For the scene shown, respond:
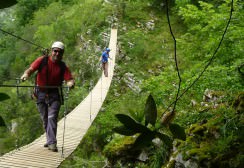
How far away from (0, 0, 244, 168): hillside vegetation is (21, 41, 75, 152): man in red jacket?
468 mm

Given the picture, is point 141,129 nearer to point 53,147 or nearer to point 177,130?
point 177,130

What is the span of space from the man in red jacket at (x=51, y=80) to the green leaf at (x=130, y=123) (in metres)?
2.34

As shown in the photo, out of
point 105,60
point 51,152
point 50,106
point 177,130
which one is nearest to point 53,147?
point 51,152

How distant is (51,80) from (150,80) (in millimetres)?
3144

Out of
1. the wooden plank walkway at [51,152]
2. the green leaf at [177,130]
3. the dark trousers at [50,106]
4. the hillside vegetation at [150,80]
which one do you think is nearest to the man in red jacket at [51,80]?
the dark trousers at [50,106]

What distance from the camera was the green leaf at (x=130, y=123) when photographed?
0.77 metres

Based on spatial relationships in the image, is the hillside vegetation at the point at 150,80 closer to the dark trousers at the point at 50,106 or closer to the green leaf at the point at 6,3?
the green leaf at the point at 6,3

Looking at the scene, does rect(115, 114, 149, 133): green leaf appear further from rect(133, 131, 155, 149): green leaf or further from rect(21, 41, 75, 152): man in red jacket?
rect(21, 41, 75, 152): man in red jacket

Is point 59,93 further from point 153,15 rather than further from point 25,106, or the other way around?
point 153,15

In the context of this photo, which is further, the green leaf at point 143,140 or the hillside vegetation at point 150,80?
the hillside vegetation at point 150,80

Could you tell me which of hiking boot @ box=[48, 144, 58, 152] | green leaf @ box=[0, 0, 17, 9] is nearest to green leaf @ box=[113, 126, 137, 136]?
green leaf @ box=[0, 0, 17, 9]

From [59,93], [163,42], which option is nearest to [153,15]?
[163,42]

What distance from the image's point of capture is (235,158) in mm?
2111

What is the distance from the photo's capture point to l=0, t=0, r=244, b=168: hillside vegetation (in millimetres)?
2203
